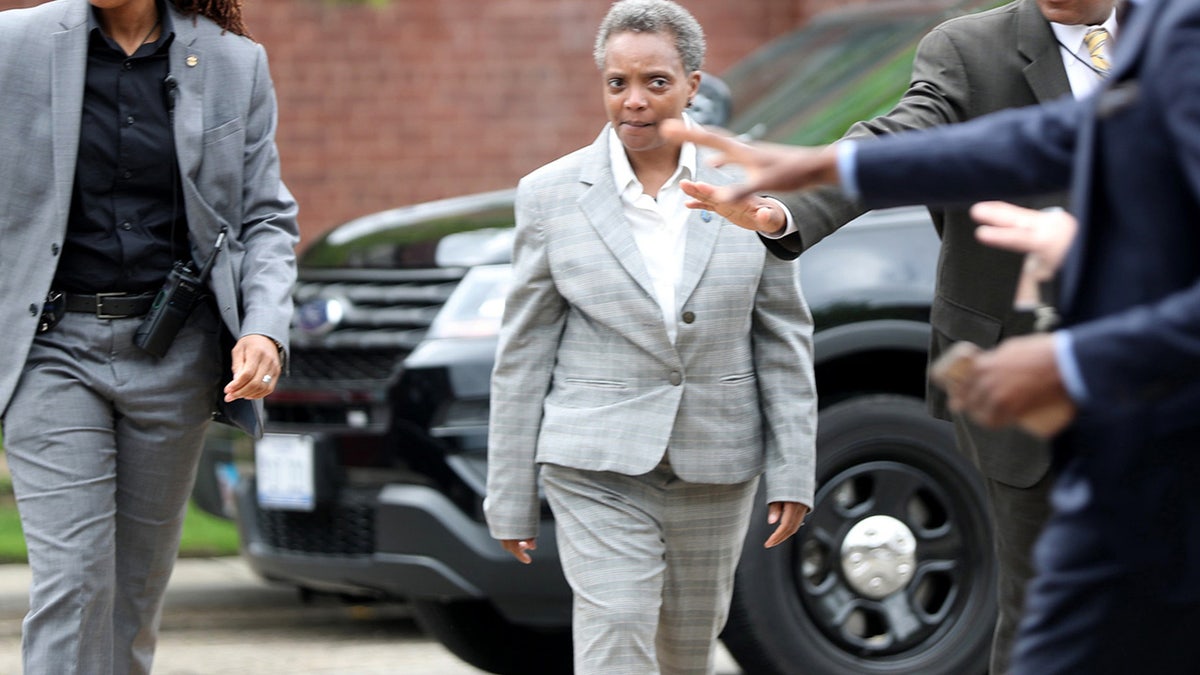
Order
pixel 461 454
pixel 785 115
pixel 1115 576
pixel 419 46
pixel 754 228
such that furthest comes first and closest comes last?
pixel 419 46 → pixel 785 115 → pixel 461 454 → pixel 754 228 → pixel 1115 576

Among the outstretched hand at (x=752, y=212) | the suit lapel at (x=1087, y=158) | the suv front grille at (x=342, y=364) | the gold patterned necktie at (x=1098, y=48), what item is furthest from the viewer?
the suv front grille at (x=342, y=364)

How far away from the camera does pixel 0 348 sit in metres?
3.88

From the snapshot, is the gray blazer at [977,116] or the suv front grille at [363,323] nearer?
the gray blazer at [977,116]

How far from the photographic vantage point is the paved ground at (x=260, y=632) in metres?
5.91

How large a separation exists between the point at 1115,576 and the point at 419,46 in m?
8.45

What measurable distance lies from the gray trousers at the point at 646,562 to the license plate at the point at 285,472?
4.91 ft

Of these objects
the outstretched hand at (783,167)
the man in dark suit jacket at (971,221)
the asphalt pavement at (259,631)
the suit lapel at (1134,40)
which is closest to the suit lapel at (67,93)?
the man in dark suit jacket at (971,221)

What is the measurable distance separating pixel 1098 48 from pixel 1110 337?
1.67 metres

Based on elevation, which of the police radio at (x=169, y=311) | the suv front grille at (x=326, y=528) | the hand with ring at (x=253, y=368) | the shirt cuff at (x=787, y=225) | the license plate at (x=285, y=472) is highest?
the shirt cuff at (x=787, y=225)

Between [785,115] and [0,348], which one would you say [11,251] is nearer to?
[0,348]

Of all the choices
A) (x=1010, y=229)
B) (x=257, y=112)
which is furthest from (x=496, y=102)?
(x=1010, y=229)

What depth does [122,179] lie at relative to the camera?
3.94 m

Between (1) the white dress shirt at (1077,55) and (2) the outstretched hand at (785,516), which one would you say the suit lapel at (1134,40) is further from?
(2) the outstretched hand at (785,516)

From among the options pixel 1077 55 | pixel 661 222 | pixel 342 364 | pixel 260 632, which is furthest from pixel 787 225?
pixel 260 632
